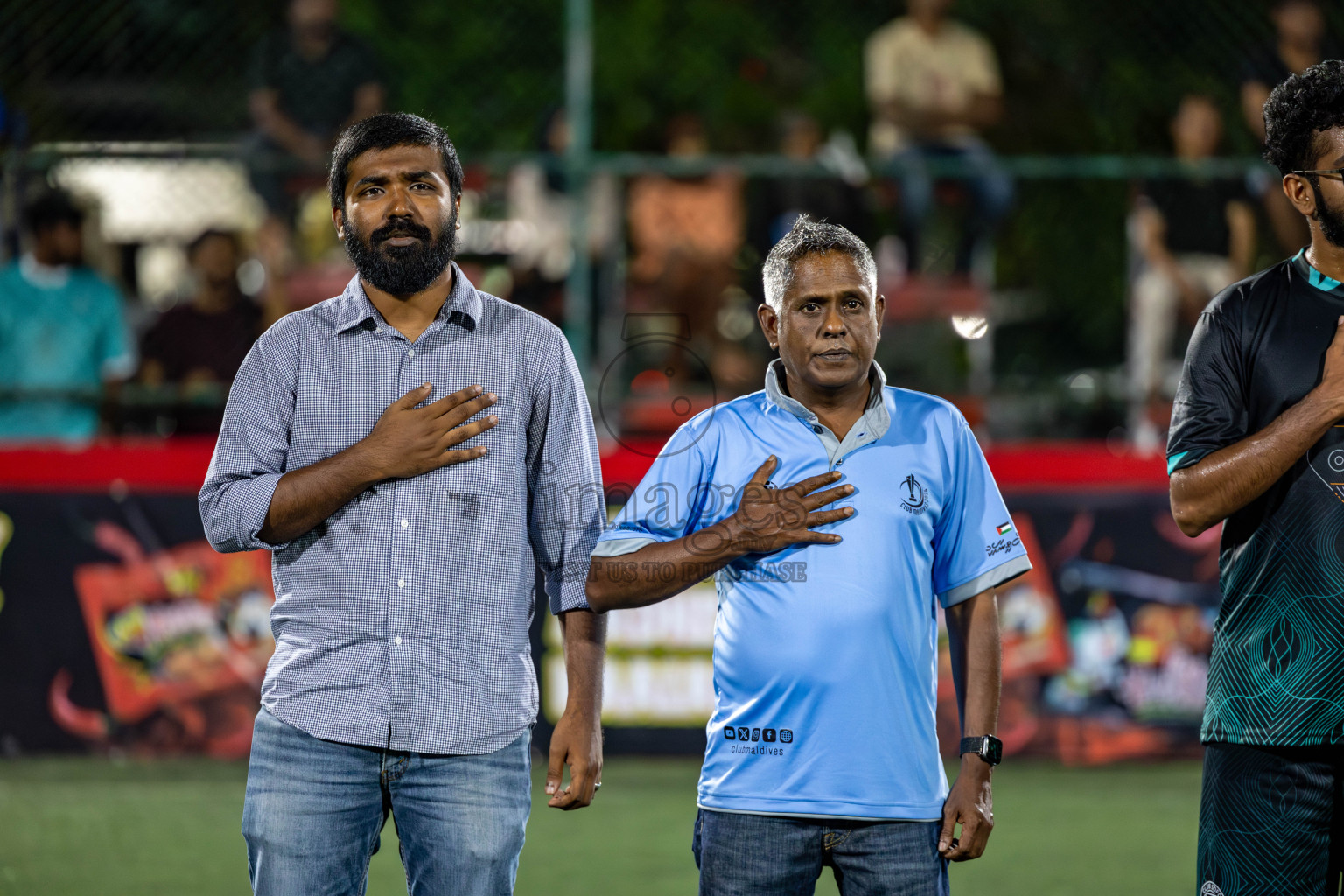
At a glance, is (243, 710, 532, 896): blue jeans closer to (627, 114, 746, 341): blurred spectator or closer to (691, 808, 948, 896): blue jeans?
(691, 808, 948, 896): blue jeans

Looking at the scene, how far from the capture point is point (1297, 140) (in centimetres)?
315

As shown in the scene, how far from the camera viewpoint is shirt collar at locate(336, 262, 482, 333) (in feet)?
10.7

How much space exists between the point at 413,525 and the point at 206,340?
501cm

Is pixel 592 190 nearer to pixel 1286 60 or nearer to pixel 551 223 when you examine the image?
pixel 551 223

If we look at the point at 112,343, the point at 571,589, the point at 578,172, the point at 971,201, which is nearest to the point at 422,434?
the point at 571,589

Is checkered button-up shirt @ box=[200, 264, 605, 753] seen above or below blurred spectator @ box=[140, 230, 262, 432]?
below

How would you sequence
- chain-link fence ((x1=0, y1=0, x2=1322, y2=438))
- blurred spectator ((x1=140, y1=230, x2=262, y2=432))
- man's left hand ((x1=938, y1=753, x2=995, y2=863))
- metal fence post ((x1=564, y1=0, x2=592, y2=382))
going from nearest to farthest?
man's left hand ((x1=938, y1=753, x2=995, y2=863)) < metal fence post ((x1=564, y1=0, x2=592, y2=382)) < chain-link fence ((x1=0, y1=0, x2=1322, y2=438)) < blurred spectator ((x1=140, y1=230, x2=262, y2=432))

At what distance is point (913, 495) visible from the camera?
3.16 meters

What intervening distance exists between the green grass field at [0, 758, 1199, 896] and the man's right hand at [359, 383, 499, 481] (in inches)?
105

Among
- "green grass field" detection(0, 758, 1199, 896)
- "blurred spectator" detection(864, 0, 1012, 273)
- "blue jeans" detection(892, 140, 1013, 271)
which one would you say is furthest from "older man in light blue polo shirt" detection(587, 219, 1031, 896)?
"blurred spectator" detection(864, 0, 1012, 273)

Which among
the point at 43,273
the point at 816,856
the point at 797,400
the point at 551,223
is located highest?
the point at 551,223

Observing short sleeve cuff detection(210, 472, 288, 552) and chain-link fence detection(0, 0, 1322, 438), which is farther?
chain-link fence detection(0, 0, 1322, 438)

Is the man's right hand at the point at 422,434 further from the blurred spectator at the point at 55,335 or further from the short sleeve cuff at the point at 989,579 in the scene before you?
the blurred spectator at the point at 55,335

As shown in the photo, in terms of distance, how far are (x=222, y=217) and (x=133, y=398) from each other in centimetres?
171
